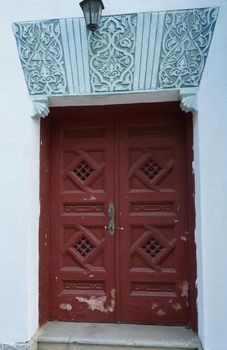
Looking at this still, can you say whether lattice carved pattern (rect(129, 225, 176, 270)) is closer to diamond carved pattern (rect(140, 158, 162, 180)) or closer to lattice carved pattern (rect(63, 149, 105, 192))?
diamond carved pattern (rect(140, 158, 162, 180))

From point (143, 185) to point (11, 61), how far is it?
5.49 feet

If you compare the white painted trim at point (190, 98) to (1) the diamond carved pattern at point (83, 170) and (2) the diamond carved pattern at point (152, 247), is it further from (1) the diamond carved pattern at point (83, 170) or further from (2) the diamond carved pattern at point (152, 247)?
(2) the diamond carved pattern at point (152, 247)

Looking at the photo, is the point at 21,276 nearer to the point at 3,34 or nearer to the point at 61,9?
the point at 3,34

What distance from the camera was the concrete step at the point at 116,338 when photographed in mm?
2873

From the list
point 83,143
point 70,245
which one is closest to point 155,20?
point 83,143

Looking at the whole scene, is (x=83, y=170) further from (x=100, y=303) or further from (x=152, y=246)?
(x=100, y=303)

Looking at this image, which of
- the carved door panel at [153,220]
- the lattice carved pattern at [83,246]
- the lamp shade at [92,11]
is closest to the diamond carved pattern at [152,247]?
the carved door panel at [153,220]

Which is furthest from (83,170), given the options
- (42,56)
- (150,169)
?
(42,56)

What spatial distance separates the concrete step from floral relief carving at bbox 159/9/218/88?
217 centimetres

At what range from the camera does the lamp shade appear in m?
2.78

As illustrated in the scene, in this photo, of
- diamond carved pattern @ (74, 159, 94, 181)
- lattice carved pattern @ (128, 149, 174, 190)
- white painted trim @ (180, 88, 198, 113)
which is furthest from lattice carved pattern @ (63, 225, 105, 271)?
white painted trim @ (180, 88, 198, 113)

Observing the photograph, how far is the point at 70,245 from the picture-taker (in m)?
3.35

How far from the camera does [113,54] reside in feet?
9.82

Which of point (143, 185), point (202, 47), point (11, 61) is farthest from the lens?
point (143, 185)
